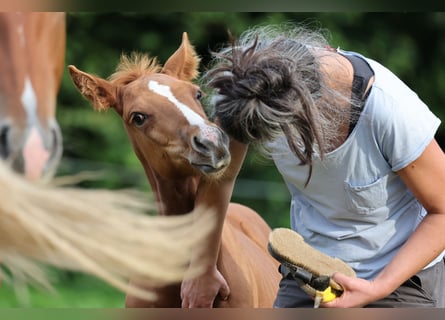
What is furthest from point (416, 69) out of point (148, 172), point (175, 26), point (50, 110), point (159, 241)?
point (159, 241)

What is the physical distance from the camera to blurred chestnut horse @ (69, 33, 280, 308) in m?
1.50

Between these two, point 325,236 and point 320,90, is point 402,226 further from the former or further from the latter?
point 320,90

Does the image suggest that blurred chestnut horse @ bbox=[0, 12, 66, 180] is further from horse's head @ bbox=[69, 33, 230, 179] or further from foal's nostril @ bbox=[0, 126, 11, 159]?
horse's head @ bbox=[69, 33, 230, 179]

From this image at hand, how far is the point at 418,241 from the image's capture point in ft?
4.55

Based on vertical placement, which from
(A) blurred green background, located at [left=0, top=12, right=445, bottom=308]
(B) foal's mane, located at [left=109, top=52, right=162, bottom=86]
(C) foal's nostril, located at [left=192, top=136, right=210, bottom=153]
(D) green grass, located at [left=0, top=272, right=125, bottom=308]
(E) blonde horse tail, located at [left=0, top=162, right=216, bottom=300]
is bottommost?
(D) green grass, located at [left=0, top=272, right=125, bottom=308]

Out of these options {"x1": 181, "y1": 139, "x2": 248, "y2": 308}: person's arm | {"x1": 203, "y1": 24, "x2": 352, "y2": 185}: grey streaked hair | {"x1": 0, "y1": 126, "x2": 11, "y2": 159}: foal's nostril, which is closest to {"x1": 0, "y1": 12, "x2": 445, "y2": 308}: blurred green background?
{"x1": 0, "y1": 126, "x2": 11, "y2": 159}: foal's nostril

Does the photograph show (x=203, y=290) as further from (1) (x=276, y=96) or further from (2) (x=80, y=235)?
(2) (x=80, y=235)

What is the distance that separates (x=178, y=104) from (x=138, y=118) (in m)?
0.10

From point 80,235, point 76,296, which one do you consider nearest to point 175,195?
point 80,235

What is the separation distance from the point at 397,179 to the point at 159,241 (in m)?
0.69

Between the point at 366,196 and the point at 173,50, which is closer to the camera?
the point at 366,196

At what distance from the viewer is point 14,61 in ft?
6.71

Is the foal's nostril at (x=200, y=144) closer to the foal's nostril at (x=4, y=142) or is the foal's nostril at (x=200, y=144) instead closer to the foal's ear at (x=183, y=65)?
the foal's ear at (x=183, y=65)

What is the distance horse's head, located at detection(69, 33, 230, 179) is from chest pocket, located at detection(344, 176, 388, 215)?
237 millimetres
